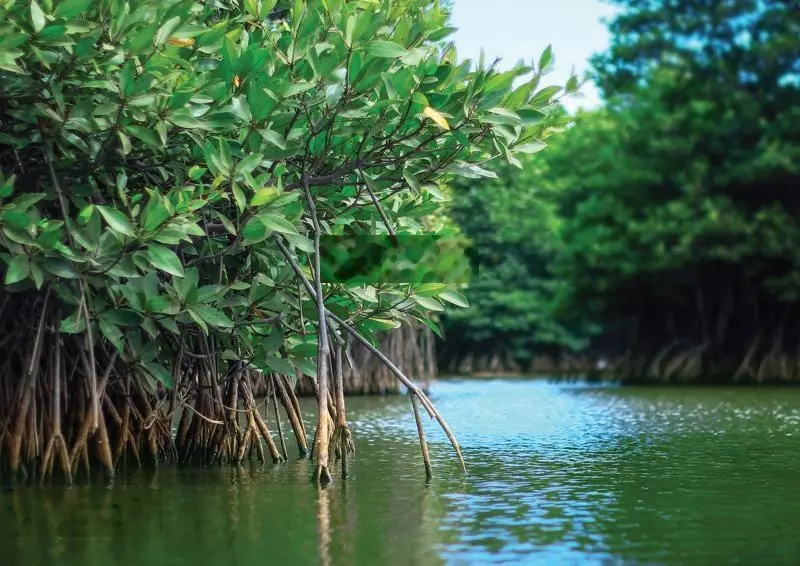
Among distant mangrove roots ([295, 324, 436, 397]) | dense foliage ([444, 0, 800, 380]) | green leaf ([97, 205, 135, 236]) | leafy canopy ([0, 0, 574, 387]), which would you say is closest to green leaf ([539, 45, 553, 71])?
leafy canopy ([0, 0, 574, 387])

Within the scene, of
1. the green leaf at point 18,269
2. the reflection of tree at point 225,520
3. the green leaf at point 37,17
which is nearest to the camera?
the reflection of tree at point 225,520

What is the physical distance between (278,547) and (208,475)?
296cm

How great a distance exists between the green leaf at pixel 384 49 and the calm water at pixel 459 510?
244 cm

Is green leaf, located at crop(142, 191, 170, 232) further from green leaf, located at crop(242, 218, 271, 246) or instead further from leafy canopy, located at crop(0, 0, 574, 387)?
green leaf, located at crop(242, 218, 271, 246)

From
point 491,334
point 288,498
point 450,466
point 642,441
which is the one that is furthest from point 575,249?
point 288,498

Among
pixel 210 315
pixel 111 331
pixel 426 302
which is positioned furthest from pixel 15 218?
pixel 426 302

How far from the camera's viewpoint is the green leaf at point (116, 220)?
682 cm

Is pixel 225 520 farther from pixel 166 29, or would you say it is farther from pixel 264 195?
pixel 166 29

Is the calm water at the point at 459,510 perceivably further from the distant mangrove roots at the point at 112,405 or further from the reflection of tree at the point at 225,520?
the distant mangrove roots at the point at 112,405

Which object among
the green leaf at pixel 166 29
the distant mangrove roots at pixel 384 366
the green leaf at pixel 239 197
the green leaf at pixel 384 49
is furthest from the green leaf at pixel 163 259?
the distant mangrove roots at pixel 384 366

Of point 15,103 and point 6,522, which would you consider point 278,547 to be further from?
point 15,103

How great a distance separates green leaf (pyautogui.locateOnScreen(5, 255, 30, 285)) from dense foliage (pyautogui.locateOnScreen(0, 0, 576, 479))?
Result: 13 mm

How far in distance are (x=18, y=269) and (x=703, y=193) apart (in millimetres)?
20432

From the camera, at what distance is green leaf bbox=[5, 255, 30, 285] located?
6.96m
